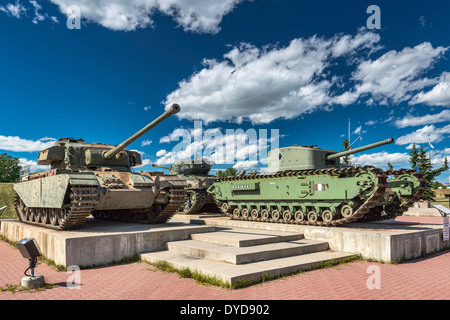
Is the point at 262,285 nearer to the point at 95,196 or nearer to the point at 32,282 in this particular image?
the point at 32,282

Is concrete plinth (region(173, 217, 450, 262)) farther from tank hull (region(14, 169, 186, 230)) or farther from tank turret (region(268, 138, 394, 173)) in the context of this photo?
tank hull (region(14, 169, 186, 230))

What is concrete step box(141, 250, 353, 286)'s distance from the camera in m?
7.05

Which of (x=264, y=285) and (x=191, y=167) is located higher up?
(x=191, y=167)

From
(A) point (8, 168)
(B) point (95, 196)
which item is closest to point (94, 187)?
(B) point (95, 196)

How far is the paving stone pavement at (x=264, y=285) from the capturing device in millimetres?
6305

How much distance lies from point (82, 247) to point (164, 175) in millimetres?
4365

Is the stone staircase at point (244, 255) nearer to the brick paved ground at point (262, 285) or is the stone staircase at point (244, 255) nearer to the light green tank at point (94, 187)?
the brick paved ground at point (262, 285)

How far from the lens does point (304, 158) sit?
14594mm

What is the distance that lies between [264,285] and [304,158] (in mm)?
8401

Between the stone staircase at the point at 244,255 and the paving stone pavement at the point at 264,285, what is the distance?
27cm

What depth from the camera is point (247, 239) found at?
9.69 m

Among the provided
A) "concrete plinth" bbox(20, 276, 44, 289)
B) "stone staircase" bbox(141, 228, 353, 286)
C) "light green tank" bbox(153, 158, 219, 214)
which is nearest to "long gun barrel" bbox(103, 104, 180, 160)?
"stone staircase" bbox(141, 228, 353, 286)

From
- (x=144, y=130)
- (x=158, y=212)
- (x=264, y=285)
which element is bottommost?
(x=264, y=285)

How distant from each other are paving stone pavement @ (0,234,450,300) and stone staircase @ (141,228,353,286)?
0.27m
